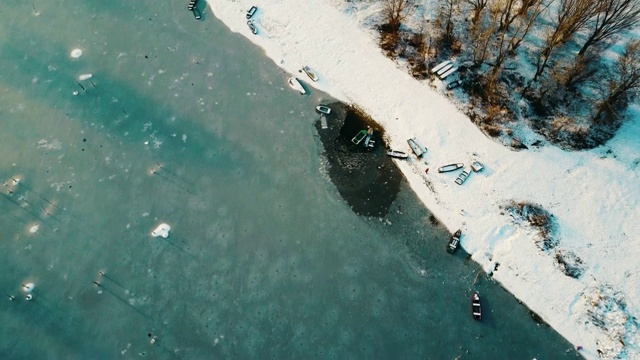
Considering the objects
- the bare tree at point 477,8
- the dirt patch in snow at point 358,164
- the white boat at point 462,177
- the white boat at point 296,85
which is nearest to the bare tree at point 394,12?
the bare tree at point 477,8

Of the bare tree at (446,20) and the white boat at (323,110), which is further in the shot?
the bare tree at (446,20)

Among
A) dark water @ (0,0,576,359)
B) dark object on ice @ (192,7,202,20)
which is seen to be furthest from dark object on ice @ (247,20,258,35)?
dark object on ice @ (192,7,202,20)

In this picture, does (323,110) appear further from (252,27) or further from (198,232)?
(198,232)

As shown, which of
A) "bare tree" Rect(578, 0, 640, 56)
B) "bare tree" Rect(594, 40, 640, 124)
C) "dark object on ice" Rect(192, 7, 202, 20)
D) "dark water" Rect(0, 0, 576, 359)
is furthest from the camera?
"dark object on ice" Rect(192, 7, 202, 20)

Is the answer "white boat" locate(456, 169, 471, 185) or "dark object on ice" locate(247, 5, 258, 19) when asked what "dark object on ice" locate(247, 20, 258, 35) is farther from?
"white boat" locate(456, 169, 471, 185)

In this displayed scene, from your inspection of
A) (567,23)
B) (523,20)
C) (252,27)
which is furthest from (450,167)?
(252,27)

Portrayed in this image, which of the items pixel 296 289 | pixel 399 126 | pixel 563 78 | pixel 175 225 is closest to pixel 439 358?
pixel 296 289

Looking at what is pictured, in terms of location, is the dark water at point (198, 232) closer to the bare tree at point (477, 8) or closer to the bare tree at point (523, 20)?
the bare tree at point (477, 8)
